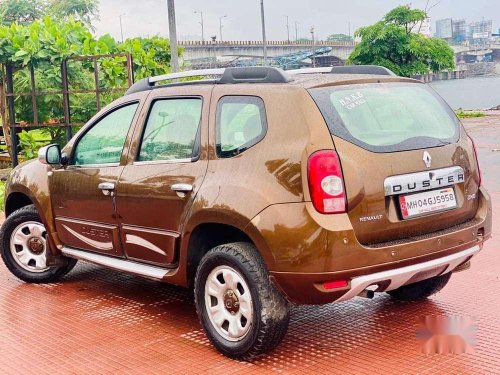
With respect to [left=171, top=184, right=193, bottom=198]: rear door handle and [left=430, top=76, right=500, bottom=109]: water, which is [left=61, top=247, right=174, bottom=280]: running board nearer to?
[left=171, top=184, right=193, bottom=198]: rear door handle

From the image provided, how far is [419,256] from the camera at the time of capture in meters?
4.19

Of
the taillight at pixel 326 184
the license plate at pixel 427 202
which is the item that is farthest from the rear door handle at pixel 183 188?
the license plate at pixel 427 202

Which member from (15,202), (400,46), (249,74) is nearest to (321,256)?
(249,74)

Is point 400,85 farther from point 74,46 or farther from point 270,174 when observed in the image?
point 74,46

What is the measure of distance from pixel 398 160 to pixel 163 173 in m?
1.55

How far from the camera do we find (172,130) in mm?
4934

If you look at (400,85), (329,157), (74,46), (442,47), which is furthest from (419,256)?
(442,47)

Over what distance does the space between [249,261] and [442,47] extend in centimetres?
4263

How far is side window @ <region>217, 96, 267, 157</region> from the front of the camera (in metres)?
4.34

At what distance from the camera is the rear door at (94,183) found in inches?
209

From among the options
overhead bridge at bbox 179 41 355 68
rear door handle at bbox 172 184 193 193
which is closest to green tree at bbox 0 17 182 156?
rear door handle at bbox 172 184 193 193

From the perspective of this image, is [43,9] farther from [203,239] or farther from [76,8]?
[203,239]

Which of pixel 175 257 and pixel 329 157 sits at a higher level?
pixel 329 157

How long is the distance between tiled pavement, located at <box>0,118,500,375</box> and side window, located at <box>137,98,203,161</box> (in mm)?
1196
